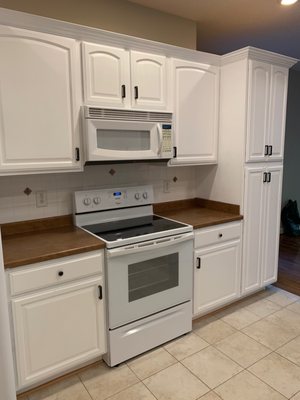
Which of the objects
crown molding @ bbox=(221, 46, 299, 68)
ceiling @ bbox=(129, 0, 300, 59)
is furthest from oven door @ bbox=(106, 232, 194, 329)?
ceiling @ bbox=(129, 0, 300, 59)

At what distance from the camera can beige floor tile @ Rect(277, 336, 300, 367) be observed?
2201 millimetres

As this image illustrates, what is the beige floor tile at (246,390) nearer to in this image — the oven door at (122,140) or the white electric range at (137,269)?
the white electric range at (137,269)

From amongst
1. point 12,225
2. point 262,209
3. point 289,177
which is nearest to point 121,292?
point 12,225

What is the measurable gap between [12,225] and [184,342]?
156 centimetres

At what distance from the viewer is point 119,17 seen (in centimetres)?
243

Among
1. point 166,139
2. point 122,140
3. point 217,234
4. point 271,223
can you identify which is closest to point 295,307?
point 271,223

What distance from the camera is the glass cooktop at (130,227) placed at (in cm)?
215

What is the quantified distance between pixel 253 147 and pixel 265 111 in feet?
1.12

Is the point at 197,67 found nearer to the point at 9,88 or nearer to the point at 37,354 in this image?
the point at 9,88

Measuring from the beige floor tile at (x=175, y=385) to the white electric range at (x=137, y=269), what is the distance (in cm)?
24

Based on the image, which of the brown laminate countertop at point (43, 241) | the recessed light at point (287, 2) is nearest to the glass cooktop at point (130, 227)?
the brown laminate countertop at point (43, 241)

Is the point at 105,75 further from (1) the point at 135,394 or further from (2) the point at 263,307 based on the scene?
(2) the point at 263,307

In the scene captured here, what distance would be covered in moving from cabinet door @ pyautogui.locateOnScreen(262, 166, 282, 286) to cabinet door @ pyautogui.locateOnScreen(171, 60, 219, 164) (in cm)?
62

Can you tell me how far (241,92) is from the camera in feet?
8.47
